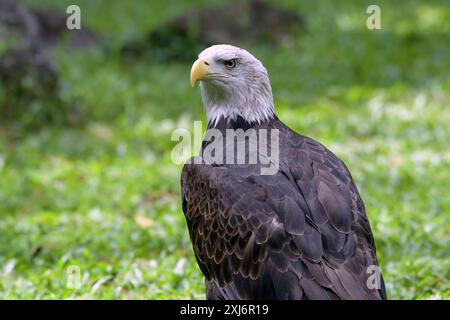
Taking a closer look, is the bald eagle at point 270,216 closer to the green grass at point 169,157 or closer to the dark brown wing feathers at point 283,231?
the dark brown wing feathers at point 283,231

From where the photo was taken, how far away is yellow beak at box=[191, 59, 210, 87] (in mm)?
5098

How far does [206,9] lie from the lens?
1400 cm

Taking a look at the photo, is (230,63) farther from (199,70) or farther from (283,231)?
(283,231)

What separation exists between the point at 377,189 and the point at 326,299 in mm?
3601

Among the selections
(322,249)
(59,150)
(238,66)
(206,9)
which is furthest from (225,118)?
(206,9)

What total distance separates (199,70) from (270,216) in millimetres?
1149

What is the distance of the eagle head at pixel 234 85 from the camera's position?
17.0ft

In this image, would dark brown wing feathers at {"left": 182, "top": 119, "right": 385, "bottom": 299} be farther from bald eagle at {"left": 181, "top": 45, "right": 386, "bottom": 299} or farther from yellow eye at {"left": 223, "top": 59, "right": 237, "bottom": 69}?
yellow eye at {"left": 223, "top": 59, "right": 237, "bottom": 69}

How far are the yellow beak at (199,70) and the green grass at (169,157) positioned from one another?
1.43m

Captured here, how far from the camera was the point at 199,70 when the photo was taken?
5.11m

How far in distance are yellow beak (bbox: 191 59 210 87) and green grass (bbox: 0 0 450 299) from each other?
1.43m

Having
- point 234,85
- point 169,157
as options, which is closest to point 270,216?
point 234,85

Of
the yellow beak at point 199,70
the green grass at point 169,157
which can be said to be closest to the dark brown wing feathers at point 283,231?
the yellow beak at point 199,70

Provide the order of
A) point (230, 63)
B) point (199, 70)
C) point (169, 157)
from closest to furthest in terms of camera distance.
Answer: point (199, 70), point (230, 63), point (169, 157)
